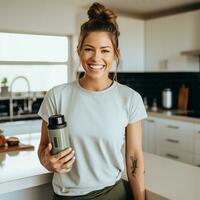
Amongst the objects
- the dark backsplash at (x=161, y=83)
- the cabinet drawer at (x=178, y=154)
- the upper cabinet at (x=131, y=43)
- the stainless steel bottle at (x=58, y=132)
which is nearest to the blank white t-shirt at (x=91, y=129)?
the stainless steel bottle at (x=58, y=132)

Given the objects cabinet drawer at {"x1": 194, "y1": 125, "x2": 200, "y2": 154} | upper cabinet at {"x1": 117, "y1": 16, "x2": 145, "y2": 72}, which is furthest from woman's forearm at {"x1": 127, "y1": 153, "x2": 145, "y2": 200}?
upper cabinet at {"x1": 117, "y1": 16, "x2": 145, "y2": 72}

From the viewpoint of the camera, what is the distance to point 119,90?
134 cm

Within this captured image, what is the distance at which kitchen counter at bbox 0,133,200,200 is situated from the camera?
138 centimetres

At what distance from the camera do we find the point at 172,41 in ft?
14.8

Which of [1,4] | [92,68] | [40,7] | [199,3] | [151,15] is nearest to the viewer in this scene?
[92,68]

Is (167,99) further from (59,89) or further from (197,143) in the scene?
(59,89)

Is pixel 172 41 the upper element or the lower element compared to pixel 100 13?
upper

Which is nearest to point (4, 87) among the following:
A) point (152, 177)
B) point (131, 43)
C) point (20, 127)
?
point (20, 127)

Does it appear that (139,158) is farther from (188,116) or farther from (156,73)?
(156,73)

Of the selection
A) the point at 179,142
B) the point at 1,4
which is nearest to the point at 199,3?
the point at 179,142

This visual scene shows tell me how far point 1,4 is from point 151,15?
90.1 inches

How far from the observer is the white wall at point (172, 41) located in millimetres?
4234

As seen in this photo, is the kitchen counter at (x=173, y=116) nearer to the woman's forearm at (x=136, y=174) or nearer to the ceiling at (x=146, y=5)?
the ceiling at (x=146, y=5)

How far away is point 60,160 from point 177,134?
10.0 feet
